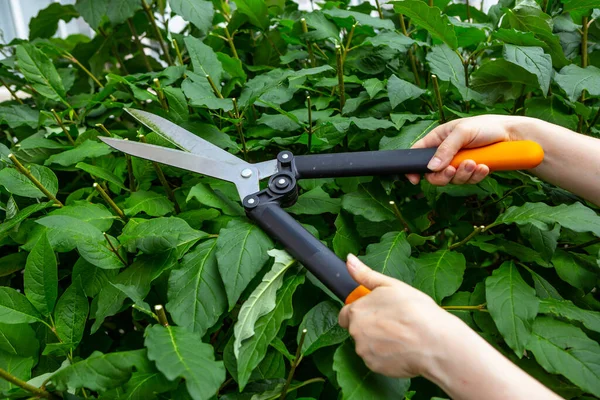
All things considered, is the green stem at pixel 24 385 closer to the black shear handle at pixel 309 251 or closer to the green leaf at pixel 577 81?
the black shear handle at pixel 309 251

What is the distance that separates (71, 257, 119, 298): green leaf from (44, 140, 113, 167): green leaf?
142mm

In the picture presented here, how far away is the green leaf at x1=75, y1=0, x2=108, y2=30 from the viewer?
874mm

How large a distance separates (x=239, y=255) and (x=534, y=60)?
0.45 meters

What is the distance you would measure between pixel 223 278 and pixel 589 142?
1.54 ft


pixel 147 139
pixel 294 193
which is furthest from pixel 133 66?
pixel 294 193

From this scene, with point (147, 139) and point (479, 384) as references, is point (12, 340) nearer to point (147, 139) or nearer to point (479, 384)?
point (147, 139)

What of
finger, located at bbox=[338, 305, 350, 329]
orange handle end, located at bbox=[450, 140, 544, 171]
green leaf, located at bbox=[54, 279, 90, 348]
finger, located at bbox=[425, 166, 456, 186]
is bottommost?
green leaf, located at bbox=[54, 279, 90, 348]

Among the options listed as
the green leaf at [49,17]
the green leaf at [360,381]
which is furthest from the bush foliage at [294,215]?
the green leaf at [49,17]

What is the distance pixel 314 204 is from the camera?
657 mm

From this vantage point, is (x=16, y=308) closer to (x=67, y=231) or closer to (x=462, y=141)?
(x=67, y=231)

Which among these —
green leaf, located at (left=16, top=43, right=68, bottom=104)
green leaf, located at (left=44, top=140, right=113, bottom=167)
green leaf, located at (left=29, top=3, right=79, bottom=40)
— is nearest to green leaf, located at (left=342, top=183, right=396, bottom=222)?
green leaf, located at (left=44, top=140, right=113, bottom=167)

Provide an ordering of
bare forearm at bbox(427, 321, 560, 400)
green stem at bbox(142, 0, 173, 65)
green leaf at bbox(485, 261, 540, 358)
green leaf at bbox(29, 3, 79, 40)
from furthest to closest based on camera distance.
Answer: green leaf at bbox(29, 3, 79, 40)
green stem at bbox(142, 0, 173, 65)
green leaf at bbox(485, 261, 540, 358)
bare forearm at bbox(427, 321, 560, 400)

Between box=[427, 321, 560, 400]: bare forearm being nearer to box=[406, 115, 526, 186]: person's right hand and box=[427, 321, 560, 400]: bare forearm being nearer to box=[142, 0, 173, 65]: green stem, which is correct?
box=[406, 115, 526, 186]: person's right hand

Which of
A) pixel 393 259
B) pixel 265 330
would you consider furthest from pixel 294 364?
pixel 393 259
